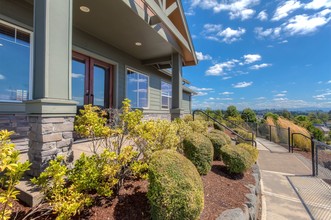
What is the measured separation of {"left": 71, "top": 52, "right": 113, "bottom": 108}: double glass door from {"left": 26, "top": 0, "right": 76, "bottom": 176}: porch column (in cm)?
312

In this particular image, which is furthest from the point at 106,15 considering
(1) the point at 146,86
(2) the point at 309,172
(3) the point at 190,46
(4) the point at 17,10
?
(2) the point at 309,172

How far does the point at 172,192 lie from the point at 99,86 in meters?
5.49

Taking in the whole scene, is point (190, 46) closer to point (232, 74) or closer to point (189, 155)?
point (189, 155)

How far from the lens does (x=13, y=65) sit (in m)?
4.03

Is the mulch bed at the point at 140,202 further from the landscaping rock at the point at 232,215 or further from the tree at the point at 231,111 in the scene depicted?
the tree at the point at 231,111

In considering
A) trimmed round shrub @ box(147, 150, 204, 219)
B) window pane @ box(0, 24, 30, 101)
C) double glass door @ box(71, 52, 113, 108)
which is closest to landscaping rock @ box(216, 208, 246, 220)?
trimmed round shrub @ box(147, 150, 204, 219)

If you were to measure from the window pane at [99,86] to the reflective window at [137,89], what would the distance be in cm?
133

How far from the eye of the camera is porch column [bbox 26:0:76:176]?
8.09ft

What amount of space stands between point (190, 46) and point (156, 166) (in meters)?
6.58

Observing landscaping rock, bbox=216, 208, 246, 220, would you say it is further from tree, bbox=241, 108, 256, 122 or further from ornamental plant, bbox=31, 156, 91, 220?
tree, bbox=241, 108, 256, 122

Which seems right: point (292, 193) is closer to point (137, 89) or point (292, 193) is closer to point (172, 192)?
point (172, 192)

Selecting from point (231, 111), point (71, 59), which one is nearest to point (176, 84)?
point (71, 59)

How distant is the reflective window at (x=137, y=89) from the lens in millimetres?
7972

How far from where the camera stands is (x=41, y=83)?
8.21 ft
